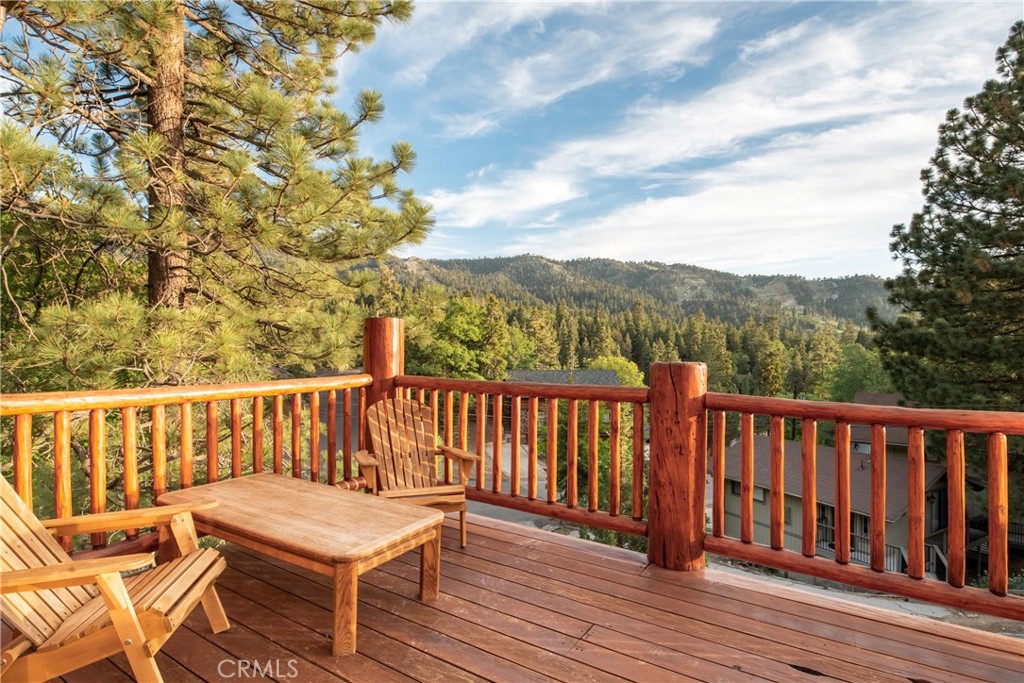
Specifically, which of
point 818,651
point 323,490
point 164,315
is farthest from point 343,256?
point 818,651

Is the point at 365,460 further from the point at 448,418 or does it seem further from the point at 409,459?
the point at 448,418

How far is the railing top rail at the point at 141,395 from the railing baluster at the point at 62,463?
6 cm

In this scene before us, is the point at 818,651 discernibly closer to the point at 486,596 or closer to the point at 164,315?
the point at 486,596

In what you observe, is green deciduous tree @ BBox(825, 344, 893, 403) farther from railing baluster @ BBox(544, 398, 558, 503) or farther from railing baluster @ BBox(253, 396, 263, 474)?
railing baluster @ BBox(253, 396, 263, 474)

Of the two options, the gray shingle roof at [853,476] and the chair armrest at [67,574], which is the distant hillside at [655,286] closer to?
the gray shingle roof at [853,476]

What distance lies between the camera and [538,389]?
323 centimetres

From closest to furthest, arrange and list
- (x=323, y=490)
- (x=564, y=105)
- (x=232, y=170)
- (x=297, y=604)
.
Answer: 1. (x=297, y=604)
2. (x=323, y=490)
3. (x=232, y=170)
4. (x=564, y=105)

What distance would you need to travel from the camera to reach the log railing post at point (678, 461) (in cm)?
266

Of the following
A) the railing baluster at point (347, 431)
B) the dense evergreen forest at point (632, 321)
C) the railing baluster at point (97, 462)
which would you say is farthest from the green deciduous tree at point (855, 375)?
the railing baluster at point (97, 462)

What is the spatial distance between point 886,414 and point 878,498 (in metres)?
0.38

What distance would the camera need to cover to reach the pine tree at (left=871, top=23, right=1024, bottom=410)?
470 inches

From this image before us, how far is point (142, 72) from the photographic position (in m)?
6.05

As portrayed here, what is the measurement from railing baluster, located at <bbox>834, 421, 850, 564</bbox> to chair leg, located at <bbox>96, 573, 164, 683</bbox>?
105 inches

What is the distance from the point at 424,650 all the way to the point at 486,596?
1.60ft
